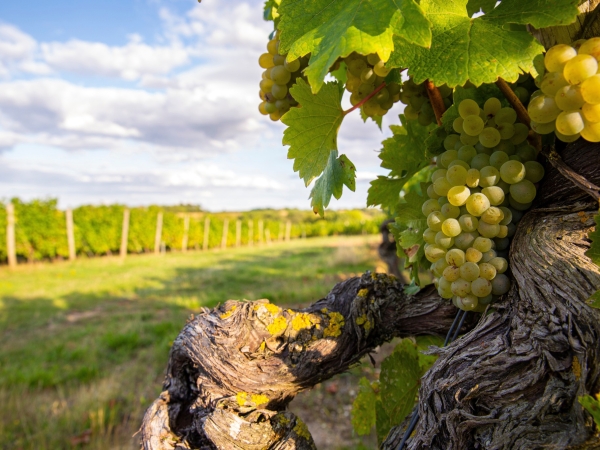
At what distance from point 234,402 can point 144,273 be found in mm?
16420

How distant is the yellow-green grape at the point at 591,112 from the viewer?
794 mm

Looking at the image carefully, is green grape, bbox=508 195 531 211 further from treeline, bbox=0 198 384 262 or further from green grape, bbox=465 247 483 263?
treeline, bbox=0 198 384 262

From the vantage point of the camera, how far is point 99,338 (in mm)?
7941

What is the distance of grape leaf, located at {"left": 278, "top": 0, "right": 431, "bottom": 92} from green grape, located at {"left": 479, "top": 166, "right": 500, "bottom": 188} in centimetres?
43

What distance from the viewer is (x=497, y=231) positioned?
1039 mm

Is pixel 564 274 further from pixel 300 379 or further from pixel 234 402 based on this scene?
pixel 234 402

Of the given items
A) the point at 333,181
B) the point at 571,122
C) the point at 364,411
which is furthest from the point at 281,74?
the point at 364,411

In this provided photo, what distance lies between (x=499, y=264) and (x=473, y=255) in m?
0.07

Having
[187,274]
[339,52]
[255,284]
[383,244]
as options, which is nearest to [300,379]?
[339,52]

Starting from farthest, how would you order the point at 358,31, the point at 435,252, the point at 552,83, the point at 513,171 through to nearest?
the point at 435,252
the point at 513,171
the point at 552,83
the point at 358,31

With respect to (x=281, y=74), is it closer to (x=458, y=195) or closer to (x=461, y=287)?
(x=458, y=195)

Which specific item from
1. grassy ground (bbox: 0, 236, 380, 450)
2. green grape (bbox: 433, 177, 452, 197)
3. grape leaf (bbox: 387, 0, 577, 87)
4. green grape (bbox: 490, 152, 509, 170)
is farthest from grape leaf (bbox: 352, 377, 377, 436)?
grape leaf (bbox: 387, 0, 577, 87)

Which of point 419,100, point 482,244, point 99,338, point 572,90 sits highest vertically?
point 419,100

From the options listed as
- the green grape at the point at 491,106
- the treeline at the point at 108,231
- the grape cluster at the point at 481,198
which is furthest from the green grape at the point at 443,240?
the treeline at the point at 108,231
